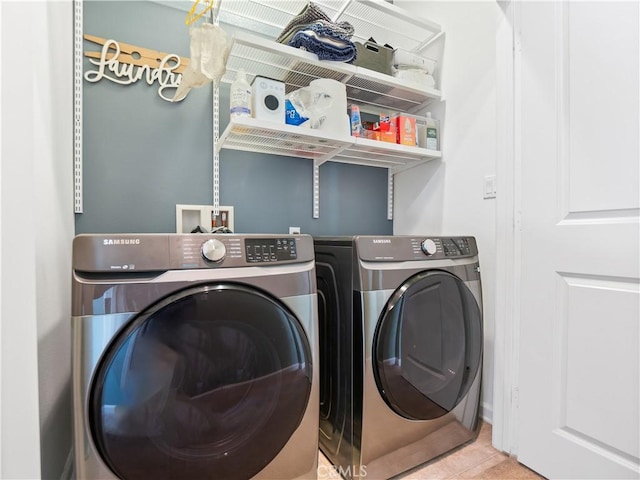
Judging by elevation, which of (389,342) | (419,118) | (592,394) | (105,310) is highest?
(419,118)

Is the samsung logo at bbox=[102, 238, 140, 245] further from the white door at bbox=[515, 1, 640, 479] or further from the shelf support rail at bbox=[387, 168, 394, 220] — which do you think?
the shelf support rail at bbox=[387, 168, 394, 220]

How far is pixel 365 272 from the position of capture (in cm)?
113

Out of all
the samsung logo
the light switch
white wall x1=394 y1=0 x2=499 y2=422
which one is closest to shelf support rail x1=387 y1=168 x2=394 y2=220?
white wall x1=394 y1=0 x2=499 y2=422

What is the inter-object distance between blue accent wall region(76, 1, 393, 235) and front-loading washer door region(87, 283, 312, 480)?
3.05ft

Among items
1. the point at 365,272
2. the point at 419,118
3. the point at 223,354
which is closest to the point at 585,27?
the point at 419,118

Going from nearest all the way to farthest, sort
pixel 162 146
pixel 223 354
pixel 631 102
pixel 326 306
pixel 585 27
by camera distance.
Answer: pixel 223 354, pixel 631 102, pixel 585 27, pixel 326 306, pixel 162 146

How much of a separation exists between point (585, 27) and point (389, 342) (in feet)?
4.43

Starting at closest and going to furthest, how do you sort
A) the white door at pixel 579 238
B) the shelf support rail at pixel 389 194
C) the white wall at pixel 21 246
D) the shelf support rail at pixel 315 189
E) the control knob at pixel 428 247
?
1. the white wall at pixel 21 246
2. the white door at pixel 579 238
3. the control knob at pixel 428 247
4. the shelf support rail at pixel 315 189
5. the shelf support rail at pixel 389 194

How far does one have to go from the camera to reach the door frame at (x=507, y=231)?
4.45 ft

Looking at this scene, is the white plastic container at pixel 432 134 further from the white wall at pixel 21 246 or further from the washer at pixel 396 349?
the white wall at pixel 21 246

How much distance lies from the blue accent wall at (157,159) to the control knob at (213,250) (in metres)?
0.87

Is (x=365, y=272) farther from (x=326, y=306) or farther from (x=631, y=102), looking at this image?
(x=631, y=102)

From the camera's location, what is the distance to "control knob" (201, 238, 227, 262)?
2.86ft

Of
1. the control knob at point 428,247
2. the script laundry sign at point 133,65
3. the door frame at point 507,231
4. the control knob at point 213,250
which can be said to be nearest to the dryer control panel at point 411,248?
the control knob at point 428,247
